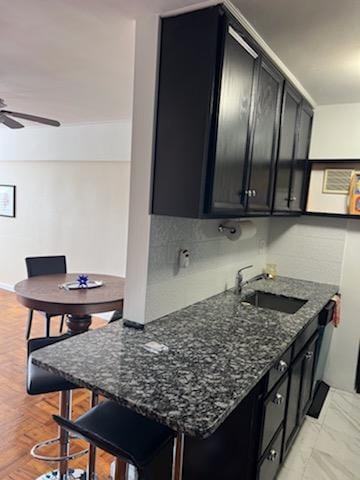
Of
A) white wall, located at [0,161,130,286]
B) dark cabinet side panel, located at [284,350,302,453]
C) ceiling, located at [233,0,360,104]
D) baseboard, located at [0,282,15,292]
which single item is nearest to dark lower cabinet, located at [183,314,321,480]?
dark cabinet side panel, located at [284,350,302,453]

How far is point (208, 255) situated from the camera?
7.42 feet

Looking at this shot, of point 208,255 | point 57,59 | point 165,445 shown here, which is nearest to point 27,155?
point 57,59

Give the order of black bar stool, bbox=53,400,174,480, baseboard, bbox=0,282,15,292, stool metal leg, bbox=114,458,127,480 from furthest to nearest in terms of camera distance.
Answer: baseboard, bbox=0,282,15,292 → stool metal leg, bbox=114,458,127,480 → black bar stool, bbox=53,400,174,480

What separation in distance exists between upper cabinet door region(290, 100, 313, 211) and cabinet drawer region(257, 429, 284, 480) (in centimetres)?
162

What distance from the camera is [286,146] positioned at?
2.39m

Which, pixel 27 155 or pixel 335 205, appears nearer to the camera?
pixel 335 205

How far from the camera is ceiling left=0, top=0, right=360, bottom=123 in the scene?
1.50 metres

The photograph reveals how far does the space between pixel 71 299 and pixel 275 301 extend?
5.07 ft

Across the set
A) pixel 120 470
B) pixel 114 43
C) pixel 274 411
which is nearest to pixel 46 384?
pixel 120 470

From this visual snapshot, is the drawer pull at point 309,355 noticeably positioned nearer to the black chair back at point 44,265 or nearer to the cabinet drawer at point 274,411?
the cabinet drawer at point 274,411

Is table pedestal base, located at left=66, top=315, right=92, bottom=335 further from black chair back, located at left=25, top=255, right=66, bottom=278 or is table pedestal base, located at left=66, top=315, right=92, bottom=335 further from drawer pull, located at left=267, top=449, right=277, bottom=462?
drawer pull, located at left=267, top=449, right=277, bottom=462

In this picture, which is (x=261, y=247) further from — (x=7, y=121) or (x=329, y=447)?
(x=7, y=121)

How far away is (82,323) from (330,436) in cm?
199

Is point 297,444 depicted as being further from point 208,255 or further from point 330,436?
point 208,255
